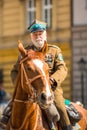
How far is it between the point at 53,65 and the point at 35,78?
1.19 metres

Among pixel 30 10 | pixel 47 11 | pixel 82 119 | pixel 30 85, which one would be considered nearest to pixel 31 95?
pixel 30 85

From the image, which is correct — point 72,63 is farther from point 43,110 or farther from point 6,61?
point 43,110

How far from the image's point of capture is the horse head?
8.01m

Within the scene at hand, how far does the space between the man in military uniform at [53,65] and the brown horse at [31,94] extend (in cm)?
38

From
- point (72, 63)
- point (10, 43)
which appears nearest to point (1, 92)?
point (72, 63)

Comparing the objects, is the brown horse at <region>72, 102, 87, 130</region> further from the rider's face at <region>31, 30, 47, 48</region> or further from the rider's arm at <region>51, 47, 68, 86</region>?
the rider's face at <region>31, 30, 47, 48</region>

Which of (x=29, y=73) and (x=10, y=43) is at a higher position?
(x=29, y=73)

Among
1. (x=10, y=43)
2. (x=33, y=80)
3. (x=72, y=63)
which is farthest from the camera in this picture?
(x=10, y=43)

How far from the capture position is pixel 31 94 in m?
8.22

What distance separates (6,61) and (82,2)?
5773 mm

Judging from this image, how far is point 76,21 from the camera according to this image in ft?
106

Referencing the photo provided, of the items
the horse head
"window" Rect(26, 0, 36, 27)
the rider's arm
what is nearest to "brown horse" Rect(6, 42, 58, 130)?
the horse head

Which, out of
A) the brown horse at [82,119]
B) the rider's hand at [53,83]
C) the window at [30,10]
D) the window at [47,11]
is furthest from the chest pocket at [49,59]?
the window at [30,10]

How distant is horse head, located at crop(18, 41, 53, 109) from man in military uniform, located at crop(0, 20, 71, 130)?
0.37 metres
